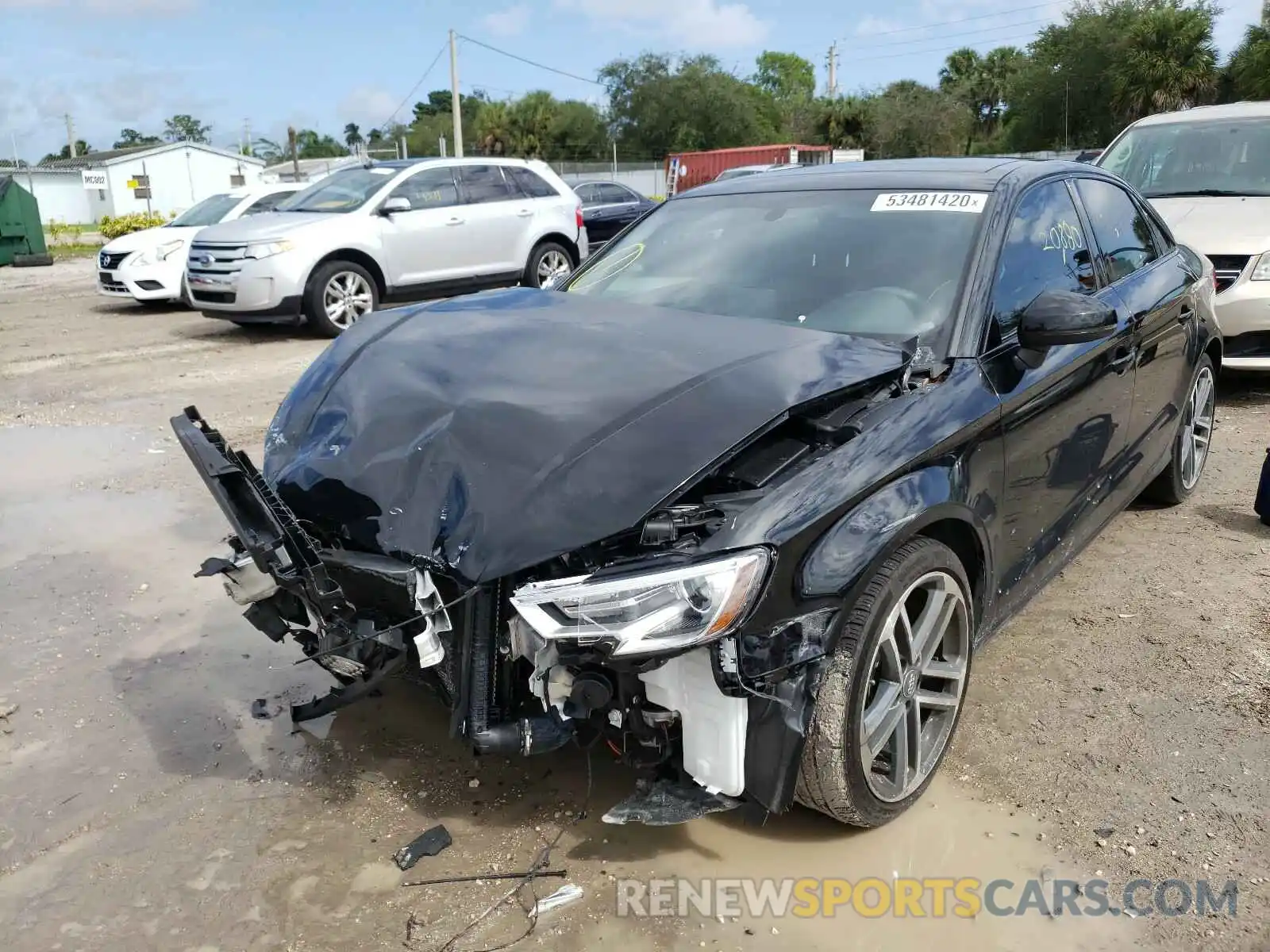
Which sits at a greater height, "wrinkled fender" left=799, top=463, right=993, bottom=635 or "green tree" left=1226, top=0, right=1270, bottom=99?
"green tree" left=1226, top=0, right=1270, bottom=99

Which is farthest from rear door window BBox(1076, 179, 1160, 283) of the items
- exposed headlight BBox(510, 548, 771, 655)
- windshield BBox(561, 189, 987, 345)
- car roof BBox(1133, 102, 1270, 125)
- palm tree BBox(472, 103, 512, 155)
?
palm tree BBox(472, 103, 512, 155)

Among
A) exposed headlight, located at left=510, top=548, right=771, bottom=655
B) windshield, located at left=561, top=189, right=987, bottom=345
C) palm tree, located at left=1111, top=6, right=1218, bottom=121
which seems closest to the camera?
exposed headlight, located at left=510, top=548, right=771, bottom=655

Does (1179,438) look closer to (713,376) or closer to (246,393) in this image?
(713,376)

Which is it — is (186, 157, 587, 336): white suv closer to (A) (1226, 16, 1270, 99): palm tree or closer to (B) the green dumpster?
(B) the green dumpster

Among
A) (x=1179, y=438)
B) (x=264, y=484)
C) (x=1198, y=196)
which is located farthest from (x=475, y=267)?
(x=264, y=484)

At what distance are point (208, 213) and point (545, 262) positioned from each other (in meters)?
4.59

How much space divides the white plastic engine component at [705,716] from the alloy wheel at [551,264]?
10.1m

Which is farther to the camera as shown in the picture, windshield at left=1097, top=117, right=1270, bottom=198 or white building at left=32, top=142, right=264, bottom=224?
white building at left=32, top=142, right=264, bottom=224

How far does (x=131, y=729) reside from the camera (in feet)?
10.8

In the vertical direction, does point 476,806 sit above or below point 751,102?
below

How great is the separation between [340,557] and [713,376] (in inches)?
41.0

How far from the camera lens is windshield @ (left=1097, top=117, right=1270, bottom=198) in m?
7.50

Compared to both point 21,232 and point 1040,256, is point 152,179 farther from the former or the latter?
point 1040,256

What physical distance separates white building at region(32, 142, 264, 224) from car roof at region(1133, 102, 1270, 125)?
53265 millimetres
